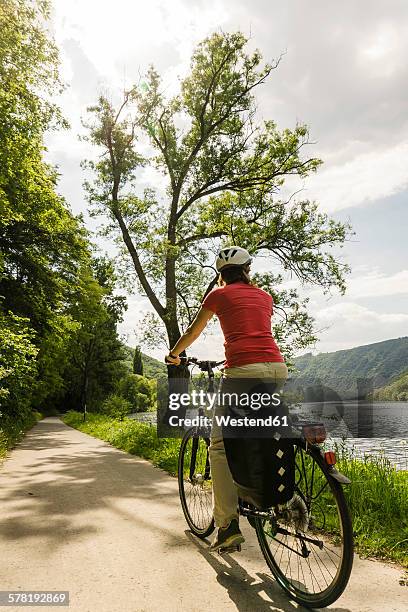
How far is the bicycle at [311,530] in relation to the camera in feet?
8.42

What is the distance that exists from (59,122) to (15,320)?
7.33 metres

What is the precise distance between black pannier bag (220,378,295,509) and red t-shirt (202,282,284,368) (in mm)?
197

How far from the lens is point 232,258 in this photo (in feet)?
11.5

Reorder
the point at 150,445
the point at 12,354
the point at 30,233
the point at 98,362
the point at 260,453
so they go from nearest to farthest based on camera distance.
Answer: the point at 260,453 < the point at 150,445 < the point at 12,354 < the point at 30,233 < the point at 98,362

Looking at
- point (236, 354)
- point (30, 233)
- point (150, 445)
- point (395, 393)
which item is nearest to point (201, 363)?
point (236, 354)

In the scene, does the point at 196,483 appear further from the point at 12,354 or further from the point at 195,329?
the point at 12,354

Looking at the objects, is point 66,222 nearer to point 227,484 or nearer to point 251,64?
point 251,64

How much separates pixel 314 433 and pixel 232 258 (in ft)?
4.78

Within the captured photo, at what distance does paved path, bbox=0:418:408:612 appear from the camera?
2.77 m

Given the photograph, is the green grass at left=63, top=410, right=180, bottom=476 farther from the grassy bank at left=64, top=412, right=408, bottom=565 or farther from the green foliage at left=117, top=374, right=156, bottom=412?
the green foliage at left=117, top=374, right=156, bottom=412

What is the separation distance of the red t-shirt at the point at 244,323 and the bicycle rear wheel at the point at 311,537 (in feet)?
2.31

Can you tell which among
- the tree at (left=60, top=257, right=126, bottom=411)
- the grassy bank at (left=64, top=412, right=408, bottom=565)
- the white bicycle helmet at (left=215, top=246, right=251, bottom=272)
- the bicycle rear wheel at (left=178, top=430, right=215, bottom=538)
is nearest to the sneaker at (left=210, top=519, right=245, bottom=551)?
the bicycle rear wheel at (left=178, top=430, right=215, bottom=538)

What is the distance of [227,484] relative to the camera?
3.31m

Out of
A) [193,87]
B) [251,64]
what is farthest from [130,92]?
[251,64]
